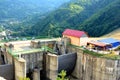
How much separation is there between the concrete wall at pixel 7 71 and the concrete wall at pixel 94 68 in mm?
10406

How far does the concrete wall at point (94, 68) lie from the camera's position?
29.6 metres

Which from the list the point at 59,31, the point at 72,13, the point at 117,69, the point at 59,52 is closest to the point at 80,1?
the point at 72,13

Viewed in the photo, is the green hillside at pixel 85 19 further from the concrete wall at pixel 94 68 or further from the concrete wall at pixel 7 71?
the concrete wall at pixel 7 71

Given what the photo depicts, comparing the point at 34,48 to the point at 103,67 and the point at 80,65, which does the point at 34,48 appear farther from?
the point at 103,67

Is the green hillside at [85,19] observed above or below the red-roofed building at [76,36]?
Result: above

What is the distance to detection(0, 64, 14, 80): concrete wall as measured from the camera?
2739cm

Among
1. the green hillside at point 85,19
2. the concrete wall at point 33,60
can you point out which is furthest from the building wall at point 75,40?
the green hillside at point 85,19

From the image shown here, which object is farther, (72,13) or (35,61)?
(72,13)

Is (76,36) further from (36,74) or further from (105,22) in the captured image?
(105,22)

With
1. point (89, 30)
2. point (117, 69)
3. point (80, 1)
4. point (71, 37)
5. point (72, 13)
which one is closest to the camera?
point (117, 69)

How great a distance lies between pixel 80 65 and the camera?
111 feet

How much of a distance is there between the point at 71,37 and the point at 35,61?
7639 millimetres

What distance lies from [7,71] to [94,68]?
11.7 metres

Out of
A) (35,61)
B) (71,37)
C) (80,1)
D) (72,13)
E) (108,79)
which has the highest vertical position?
(80,1)
